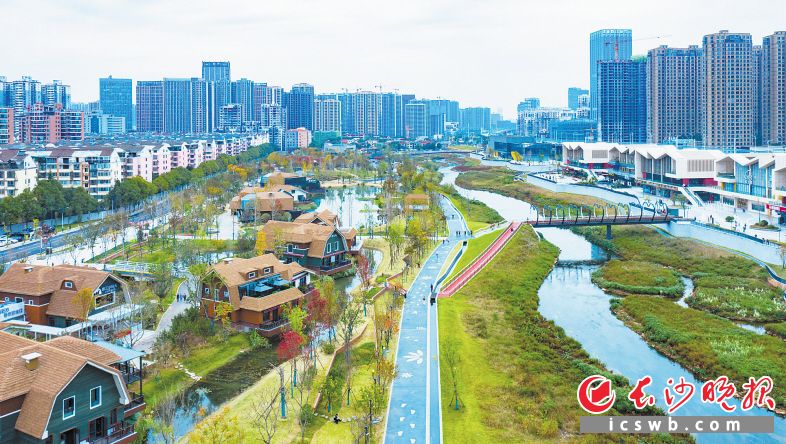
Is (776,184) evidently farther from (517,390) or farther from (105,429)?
(105,429)

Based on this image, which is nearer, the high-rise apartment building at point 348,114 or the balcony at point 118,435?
the balcony at point 118,435

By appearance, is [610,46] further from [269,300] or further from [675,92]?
[269,300]

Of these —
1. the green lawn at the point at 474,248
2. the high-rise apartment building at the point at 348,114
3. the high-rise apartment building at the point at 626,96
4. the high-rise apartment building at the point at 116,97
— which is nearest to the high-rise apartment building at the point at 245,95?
the high-rise apartment building at the point at 348,114

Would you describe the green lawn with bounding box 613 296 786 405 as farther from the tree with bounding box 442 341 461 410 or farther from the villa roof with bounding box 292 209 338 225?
the villa roof with bounding box 292 209 338 225

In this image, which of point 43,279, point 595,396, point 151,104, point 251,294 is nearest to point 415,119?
point 151,104

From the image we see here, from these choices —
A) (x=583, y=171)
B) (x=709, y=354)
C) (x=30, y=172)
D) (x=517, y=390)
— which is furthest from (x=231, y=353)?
(x=583, y=171)

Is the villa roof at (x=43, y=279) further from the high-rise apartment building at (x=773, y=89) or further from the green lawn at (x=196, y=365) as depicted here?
the high-rise apartment building at (x=773, y=89)
